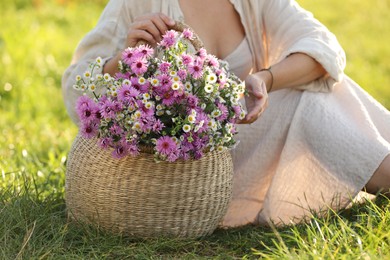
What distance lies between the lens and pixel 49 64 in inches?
268

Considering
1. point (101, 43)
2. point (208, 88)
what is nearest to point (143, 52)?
point (208, 88)

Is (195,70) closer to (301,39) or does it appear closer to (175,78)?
(175,78)

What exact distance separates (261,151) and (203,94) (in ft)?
2.29

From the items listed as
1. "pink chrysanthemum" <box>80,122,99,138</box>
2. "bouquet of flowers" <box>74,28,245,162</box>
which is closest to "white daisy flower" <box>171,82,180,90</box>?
"bouquet of flowers" <box>74,28,245,162</box>

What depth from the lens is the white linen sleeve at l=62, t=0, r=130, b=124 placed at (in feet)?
10.9

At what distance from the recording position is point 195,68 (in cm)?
273

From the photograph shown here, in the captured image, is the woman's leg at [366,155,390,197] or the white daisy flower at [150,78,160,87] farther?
the woman's leg at [366,155,390,197]

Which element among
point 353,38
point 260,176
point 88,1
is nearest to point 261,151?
point 260,176

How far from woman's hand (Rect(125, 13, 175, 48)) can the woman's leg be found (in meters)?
1.00

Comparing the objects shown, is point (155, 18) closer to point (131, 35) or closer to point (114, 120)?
point (131, 35)

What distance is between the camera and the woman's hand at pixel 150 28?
9.78 feet

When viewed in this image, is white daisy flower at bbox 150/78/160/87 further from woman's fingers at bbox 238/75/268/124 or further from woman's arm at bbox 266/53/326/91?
woman's arm at bbox 266/53/326/91

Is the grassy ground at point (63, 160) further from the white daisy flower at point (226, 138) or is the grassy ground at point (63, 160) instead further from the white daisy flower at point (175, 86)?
the white daisy flower at point (175, 86)

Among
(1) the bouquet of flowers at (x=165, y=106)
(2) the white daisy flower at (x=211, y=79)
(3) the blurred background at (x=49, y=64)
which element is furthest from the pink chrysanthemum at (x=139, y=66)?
(3) the blurred background at (x=49, y=64)
